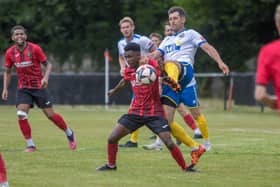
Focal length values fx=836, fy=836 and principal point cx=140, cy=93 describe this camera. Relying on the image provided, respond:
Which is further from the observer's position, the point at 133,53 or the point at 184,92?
the point at 184,92

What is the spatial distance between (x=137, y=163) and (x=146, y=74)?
1907 millimetres

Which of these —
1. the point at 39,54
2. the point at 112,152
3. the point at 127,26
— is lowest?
the point at 112,152

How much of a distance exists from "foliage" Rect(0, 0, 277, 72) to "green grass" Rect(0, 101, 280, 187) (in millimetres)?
18395

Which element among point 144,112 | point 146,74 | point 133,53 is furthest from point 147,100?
point 133,53

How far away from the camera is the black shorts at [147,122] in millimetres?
10672

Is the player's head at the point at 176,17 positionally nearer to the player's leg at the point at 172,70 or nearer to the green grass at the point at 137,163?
the player's leg at the point at 172,70

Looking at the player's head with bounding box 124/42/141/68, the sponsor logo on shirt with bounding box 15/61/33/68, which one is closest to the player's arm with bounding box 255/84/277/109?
the player's head with bounding box 124/42/141/68

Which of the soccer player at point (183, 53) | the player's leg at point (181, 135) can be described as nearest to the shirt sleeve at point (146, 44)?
the soccer player at point (183, 53)

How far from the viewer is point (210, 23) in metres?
39.0

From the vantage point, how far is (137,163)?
39.2ft

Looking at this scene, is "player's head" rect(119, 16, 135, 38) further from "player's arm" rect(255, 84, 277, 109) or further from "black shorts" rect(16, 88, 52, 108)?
"player's arm" rect(255, 84, 277, 109)

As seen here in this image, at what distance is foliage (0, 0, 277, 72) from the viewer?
3716 cm

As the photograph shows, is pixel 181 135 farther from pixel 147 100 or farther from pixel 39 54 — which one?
pixel 39 54

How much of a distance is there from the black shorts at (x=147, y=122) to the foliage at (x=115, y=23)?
24.1 m
